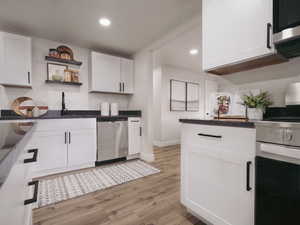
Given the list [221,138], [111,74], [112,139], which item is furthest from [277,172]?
[111,74]

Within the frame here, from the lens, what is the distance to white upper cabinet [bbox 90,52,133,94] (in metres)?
2.93

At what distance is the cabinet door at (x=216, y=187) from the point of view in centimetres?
95

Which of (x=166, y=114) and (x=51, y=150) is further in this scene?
(x=166, y=114)

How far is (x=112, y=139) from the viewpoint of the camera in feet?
9.11

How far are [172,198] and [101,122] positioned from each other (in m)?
1.72

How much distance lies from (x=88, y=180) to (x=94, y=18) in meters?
2.35

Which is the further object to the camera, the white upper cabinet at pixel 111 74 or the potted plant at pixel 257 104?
the white upper cabinet at pixel 111 74

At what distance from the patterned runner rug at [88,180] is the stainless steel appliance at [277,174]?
164 cm

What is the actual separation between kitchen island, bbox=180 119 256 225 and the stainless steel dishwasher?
5.61 ft

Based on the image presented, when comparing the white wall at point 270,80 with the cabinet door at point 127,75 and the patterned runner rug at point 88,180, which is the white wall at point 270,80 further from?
the cabinet door at point 127,75

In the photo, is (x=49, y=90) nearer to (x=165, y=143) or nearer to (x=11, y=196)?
(x=11, y=196)

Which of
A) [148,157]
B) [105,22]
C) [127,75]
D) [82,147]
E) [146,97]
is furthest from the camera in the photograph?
[127,75]

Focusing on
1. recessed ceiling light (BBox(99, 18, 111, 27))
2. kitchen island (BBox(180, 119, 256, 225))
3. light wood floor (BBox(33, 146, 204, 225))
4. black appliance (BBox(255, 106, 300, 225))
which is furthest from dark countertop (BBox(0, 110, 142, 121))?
black appliance (BBox(255, 106, 300, 225))

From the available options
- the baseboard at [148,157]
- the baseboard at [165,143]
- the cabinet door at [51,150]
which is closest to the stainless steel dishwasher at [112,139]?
the baseboard at [148,157]
